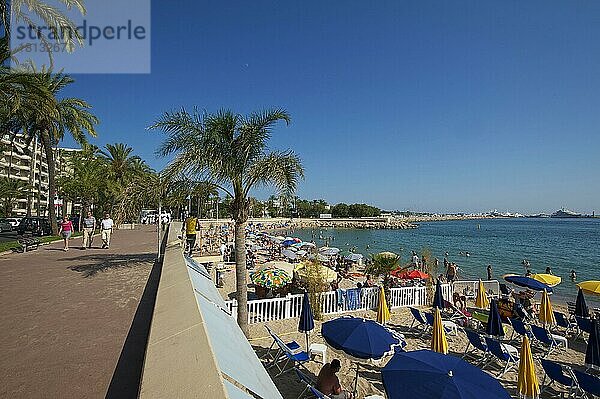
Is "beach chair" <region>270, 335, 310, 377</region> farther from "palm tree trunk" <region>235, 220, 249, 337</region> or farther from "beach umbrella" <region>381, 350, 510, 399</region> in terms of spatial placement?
"beach umbrella" <region>381, 350, 510, 399</region>

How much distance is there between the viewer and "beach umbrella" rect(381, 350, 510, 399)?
4461 millimetres

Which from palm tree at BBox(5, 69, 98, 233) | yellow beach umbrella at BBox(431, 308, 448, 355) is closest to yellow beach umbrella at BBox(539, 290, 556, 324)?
yellow beach umbrella at BBox(431, 308, 448, 355)

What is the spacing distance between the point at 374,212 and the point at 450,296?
465 feet

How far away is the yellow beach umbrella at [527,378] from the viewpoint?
637 cm

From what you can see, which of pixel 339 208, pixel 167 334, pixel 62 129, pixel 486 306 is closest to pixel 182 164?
pixel 167 334

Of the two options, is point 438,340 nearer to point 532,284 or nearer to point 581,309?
point 581,309

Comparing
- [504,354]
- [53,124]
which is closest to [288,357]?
Result: [504,354]

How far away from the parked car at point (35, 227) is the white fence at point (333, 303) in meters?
21.7

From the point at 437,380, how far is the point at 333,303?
26.2ft

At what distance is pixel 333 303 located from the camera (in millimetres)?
12461

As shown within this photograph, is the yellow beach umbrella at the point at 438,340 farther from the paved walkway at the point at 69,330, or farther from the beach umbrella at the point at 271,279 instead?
the paved walkway at the point at 69,330

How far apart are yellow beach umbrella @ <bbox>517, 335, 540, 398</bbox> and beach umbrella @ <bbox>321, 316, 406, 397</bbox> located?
250cm

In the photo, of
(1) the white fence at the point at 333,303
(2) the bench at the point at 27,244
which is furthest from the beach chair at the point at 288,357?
(2) the bench at the point at 27,244

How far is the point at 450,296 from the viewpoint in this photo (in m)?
14.8
